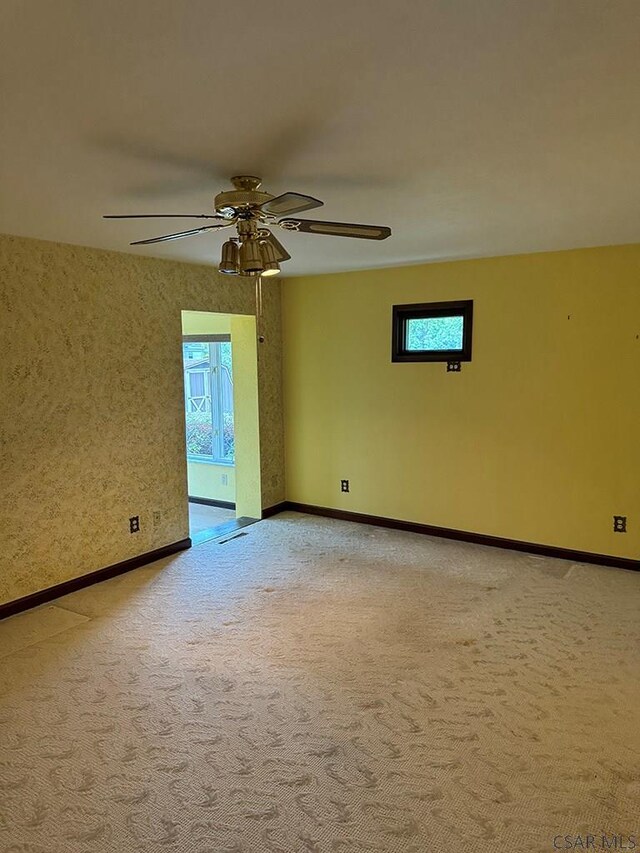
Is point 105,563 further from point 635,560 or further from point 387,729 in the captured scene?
point 635,560

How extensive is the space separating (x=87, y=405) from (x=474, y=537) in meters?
3.18

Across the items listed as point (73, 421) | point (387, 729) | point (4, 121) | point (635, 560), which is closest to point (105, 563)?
point (73, 421)

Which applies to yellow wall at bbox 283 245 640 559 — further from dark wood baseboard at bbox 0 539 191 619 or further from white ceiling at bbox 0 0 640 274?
dark wood baseboard at bbox 0 539 191 619

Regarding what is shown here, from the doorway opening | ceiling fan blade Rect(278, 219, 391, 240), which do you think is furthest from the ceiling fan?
the doorway opening

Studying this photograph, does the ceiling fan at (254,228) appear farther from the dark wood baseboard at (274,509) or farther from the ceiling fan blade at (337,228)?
the dark wood baseboard at (274,509)

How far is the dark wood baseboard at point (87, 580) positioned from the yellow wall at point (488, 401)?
1635 mm

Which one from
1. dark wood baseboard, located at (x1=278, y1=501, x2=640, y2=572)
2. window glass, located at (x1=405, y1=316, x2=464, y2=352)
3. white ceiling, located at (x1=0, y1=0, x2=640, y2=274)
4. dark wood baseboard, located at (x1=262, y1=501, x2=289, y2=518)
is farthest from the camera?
dark wood baseboard, located at (x1=262, y1=501, x2=289, y2=518)

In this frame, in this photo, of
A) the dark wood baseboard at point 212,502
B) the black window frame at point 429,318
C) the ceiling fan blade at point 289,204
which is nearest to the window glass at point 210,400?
the dark wood baseboard at point 212,502

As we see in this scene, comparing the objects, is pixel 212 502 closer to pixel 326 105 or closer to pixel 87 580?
pixel 87 580

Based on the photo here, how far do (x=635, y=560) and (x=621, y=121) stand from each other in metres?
3.25

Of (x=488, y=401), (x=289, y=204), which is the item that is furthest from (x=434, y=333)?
(x=289, y=204)

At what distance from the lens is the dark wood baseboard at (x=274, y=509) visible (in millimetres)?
5594

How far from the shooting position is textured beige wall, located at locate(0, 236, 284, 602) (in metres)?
3.48

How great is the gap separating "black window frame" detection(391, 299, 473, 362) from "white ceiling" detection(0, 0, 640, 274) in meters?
1.63
